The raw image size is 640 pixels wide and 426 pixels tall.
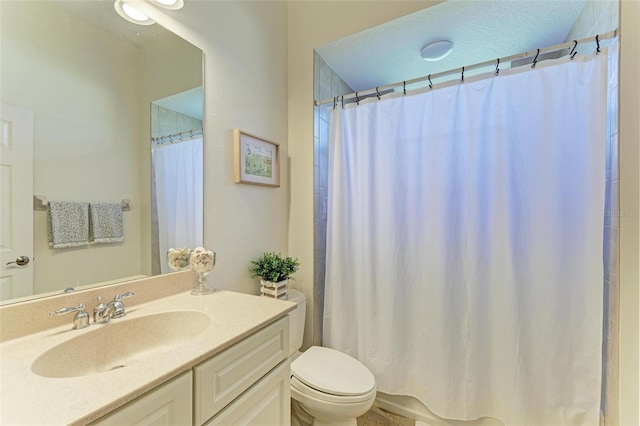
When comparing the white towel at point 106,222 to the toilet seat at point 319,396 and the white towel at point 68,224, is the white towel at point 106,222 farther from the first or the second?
the toilet seat at point 319,396

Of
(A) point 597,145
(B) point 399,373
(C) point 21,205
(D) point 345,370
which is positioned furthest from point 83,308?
(A) point 597,145

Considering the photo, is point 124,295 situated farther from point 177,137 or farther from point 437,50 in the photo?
point 437,50

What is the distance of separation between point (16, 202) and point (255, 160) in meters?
0.95

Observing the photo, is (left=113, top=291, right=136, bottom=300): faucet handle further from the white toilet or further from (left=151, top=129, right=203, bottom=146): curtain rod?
the white toilet

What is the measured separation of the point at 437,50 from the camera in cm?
168

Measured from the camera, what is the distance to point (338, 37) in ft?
5.50

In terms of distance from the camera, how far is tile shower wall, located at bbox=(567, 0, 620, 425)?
3.62 feet

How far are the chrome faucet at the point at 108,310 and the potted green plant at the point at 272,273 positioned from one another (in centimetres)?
68

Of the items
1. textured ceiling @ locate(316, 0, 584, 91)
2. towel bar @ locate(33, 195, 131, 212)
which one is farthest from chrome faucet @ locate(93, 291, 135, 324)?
textured ceiling @ locate(316, 0, 584, 91)

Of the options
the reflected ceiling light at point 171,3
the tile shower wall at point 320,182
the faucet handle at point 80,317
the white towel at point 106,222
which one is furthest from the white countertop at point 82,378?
the reflected ceiling light at point 171,3

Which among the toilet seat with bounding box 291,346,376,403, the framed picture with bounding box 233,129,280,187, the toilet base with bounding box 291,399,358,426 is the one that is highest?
the framed picture with bounding box 233,129,280,187

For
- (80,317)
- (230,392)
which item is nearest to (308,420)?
(230,392)

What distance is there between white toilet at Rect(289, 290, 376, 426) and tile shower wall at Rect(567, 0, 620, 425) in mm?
1014

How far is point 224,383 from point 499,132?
159cm
